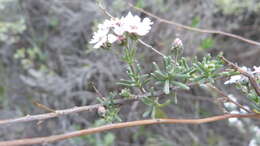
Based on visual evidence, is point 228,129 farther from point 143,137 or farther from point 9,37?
point 9,37

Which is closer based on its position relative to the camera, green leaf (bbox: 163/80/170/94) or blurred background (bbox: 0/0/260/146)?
green leaf (bbox: 163/80/170/94)

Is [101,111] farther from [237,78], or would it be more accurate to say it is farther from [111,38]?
[237,78]

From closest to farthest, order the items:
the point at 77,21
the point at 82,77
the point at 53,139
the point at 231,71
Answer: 1. the point at 53,139
2. the point at 231,71
3. the point at 82,77
4. the point at 77,21

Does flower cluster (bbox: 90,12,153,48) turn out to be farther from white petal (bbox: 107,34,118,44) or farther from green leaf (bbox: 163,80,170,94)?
green leaf (bbox: 163,80,170,94)

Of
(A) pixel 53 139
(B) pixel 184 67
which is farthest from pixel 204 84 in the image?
(A) pixel 53 139

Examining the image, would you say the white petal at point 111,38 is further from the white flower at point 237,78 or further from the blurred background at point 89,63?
the blurred background at point 89,63

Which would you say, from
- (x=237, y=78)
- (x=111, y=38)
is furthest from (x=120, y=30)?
(x=237, y=78)

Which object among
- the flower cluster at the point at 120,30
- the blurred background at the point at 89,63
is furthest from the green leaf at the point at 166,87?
the blurred background at the point at 89,63

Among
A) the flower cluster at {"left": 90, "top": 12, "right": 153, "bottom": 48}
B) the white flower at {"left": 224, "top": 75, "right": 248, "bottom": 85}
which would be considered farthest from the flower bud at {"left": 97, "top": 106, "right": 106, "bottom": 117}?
the white flower at {"left": 224, "top": 75, "right": 248, "bottom": 85}

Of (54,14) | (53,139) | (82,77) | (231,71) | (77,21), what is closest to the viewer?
(53,139)
